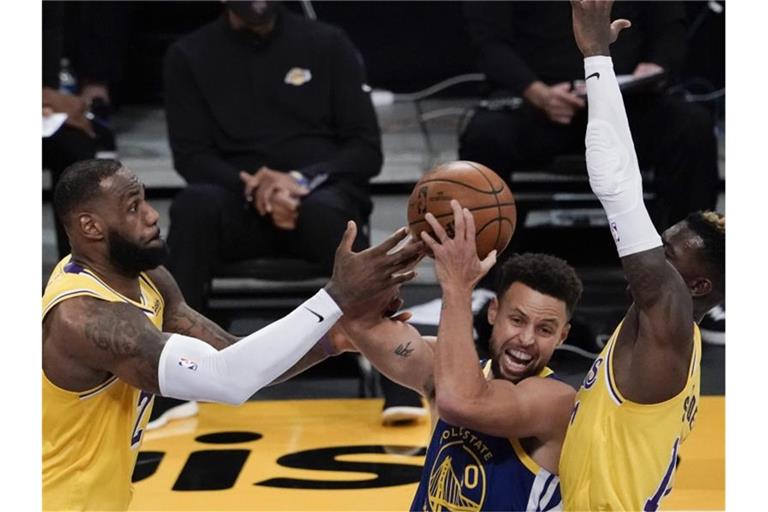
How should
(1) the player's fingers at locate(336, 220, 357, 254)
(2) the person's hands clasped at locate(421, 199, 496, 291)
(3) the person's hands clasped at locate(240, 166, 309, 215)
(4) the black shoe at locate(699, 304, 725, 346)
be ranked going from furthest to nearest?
(4) the black shoe at locate(699, 304, 725, 346)
(3) the person's hands clasped at locate(240, 166, 309, 215)
(1) the player's fingers at locate(336, 220, 357, 254)
(2) the person's hands clasped at locate(421, 199, 496, 291)

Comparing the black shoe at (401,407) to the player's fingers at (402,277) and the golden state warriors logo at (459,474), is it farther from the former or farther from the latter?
the player's fingers at (402,277)

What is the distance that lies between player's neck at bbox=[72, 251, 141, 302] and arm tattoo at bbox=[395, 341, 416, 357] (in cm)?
82

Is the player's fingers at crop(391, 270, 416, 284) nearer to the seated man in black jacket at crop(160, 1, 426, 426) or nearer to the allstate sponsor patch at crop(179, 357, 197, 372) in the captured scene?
the allstate sponsor patch at crop(179, 357, 197, 372)

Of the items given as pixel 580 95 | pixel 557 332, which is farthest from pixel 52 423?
pixel 580 95

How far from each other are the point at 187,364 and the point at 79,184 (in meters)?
0.70

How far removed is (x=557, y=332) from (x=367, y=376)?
2.88 m

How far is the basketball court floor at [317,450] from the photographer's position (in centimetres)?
496

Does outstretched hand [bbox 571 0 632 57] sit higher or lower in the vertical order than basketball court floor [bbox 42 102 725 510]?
higher

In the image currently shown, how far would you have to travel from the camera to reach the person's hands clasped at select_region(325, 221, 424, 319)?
11.5 ft

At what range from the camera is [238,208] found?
627cm

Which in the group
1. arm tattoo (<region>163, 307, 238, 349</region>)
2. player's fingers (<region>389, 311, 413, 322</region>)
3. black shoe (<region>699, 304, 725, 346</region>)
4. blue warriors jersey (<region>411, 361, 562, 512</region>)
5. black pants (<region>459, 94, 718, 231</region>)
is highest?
player's fingers (<region>389, 311, 413, 322</region>)

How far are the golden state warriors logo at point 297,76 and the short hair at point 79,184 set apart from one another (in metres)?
2.87

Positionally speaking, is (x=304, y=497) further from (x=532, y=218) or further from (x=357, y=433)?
(x=532, y=218)

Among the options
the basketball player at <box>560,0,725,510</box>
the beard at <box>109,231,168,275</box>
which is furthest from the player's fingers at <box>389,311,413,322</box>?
the beard at <box>109,231,168,275</box>
